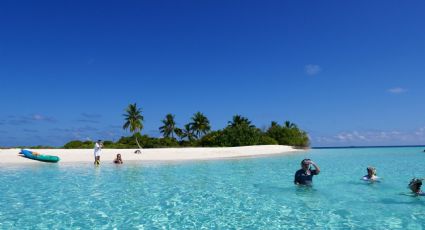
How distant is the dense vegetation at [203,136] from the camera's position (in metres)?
79.7

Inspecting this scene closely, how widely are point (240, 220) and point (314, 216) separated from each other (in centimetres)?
249

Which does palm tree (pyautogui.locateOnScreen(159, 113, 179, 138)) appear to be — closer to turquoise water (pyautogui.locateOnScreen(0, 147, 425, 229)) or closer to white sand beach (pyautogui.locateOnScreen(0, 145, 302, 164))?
white sand beach (pyautogui.locateOnScreen(0, 145, 302, 164))

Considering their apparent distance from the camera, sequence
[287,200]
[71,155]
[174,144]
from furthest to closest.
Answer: [174,144] < [71,155] < [287,200]

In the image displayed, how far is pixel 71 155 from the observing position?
146 feet

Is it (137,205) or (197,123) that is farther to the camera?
(197,123)

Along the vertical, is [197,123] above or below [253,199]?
above

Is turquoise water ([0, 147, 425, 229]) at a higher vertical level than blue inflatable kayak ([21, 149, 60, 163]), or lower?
lower

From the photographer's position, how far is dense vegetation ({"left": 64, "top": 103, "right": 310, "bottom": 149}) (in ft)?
261

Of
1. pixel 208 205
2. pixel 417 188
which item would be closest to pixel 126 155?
pixel 208 205

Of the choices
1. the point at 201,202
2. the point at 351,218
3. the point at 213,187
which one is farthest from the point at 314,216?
the point at 213,187

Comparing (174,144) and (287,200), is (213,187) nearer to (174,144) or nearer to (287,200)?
(287,200)

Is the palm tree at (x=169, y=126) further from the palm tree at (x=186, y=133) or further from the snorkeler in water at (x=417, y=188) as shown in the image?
the snorkeler in water at (x=417, y=188)

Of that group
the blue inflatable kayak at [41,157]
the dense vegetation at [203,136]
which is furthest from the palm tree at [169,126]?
Answer: the blue inflatable kayak at [41,157]

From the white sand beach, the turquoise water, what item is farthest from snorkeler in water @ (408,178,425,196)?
the white sand beach
